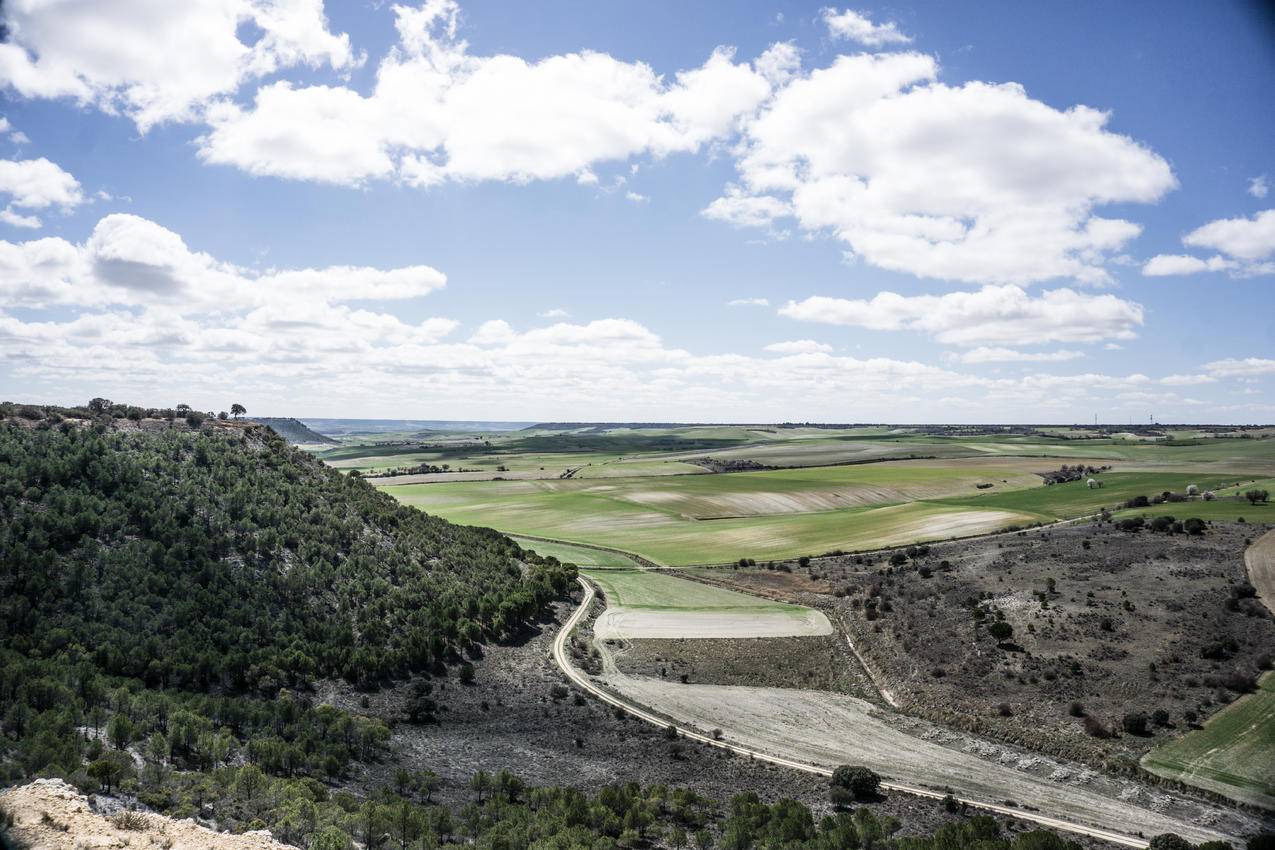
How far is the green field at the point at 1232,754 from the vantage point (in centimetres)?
2994

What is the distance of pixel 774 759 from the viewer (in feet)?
114

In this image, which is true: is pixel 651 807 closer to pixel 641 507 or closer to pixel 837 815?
pixel 837 815

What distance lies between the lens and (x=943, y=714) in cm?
4028

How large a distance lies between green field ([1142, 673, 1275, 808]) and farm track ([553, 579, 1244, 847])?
406 cm

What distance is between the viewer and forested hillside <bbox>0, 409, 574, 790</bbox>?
27.4m

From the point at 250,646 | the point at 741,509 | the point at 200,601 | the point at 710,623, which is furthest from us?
the point at 741,509

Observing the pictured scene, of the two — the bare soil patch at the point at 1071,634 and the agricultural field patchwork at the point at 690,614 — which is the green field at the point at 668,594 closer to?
the agricultural field patchwork at the point at 690,614

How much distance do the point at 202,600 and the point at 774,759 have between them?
3357 centimetres

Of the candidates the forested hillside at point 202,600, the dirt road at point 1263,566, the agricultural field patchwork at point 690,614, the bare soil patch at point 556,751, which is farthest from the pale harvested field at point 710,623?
the dirt road at point 1263,566

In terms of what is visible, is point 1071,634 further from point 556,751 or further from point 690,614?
point 556,751

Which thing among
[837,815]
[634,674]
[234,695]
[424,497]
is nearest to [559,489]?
[424,497]

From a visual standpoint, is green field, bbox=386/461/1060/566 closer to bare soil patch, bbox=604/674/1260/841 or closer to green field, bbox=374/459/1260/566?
green field, bbox=374/459/1260/566

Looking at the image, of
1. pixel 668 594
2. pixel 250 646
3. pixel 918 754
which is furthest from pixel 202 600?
pixel 918 754

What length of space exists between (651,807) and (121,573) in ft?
106
